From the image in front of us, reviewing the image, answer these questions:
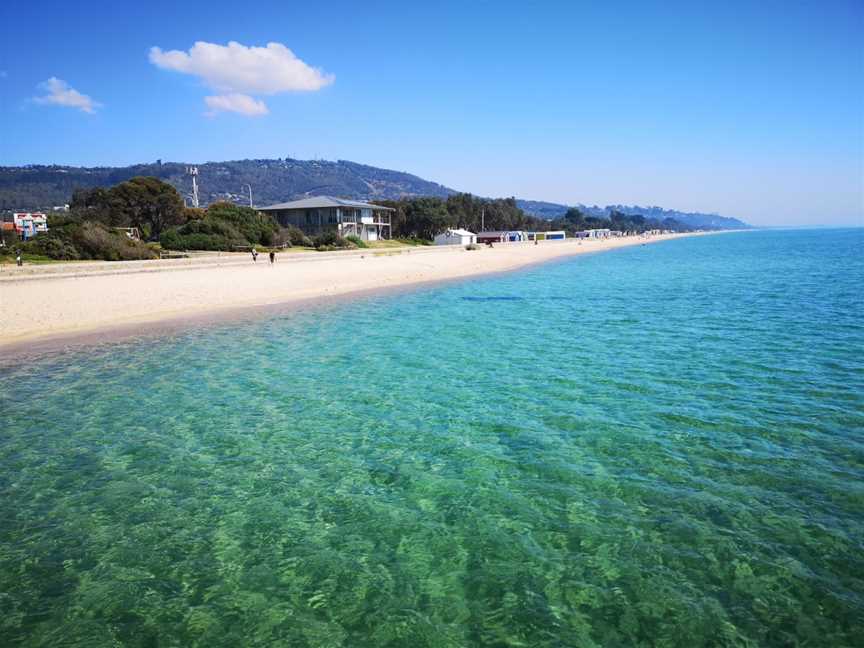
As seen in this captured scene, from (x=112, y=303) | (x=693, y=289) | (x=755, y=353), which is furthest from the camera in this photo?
(x=693, y=289)

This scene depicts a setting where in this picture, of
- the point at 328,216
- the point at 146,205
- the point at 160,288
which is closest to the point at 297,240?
the point at 328,216

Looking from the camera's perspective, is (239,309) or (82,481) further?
(239,309)

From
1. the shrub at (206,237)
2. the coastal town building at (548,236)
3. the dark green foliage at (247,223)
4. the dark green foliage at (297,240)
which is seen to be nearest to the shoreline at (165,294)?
the shrub at (206,237)

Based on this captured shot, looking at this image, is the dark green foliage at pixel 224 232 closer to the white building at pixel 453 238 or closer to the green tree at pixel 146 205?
the green tree at pixel 146 205

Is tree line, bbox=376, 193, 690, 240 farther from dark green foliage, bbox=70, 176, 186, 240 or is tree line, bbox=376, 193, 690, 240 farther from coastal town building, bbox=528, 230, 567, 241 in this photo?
dark green foliage, bbox=70, 176, 186, 240

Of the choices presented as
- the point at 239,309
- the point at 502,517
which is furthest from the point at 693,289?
the point at 502,517

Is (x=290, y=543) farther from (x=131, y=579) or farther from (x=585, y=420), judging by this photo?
(x=585, y=420)

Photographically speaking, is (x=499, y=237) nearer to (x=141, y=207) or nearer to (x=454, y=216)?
(x=454, y=216)
